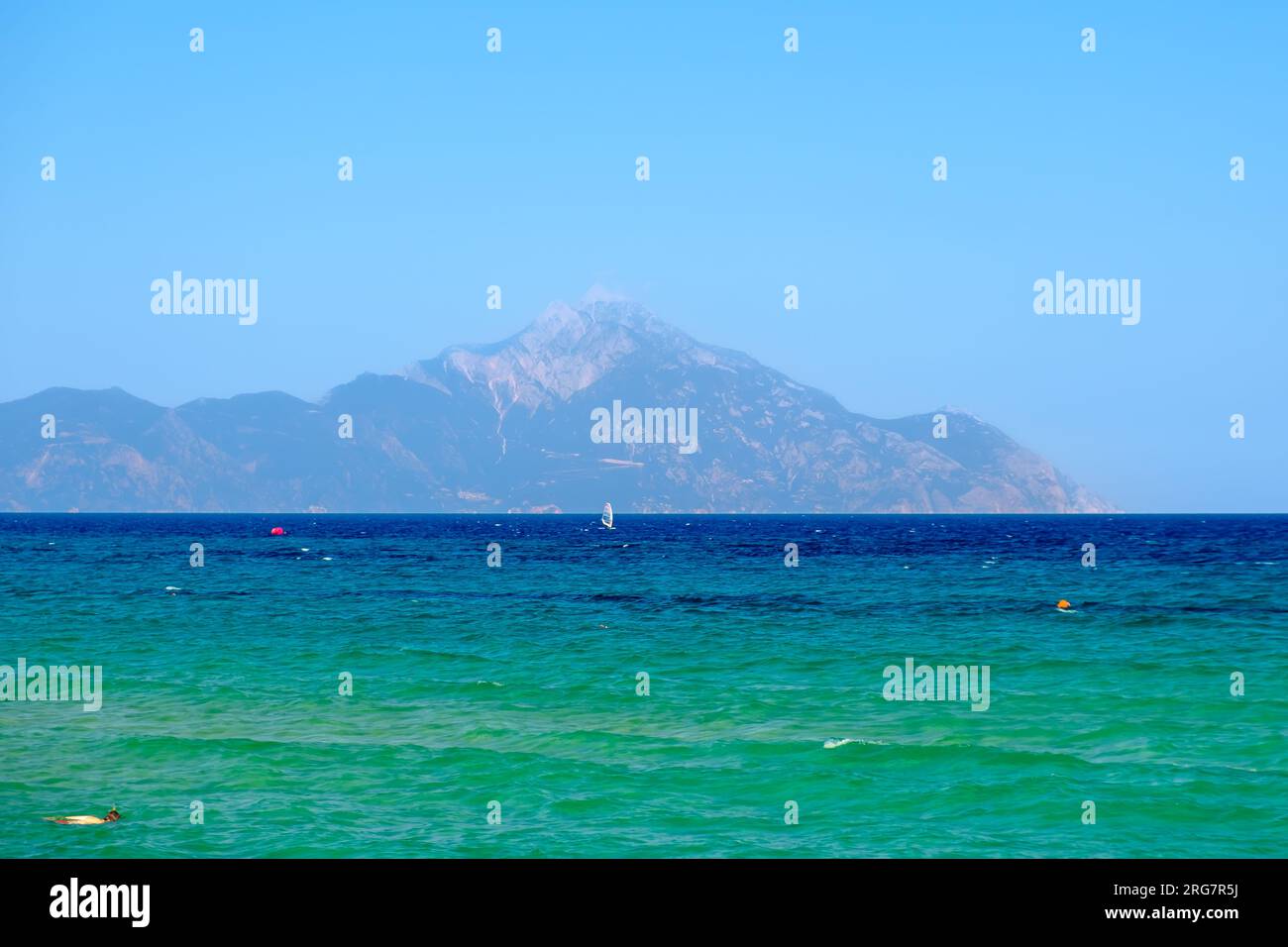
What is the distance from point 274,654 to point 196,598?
2493 cm

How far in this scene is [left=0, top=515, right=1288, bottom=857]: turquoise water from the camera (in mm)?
18547

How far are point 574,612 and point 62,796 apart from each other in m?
35.7

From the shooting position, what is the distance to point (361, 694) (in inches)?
1226

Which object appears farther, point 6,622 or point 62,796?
point 6,622

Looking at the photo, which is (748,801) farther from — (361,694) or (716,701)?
(361,694)

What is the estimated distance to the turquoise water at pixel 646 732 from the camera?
18.5m

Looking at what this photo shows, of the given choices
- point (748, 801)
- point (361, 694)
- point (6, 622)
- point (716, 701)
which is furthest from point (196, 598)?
point (748, 801)

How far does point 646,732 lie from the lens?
25.9 meters

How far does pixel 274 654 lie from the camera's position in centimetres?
3919
